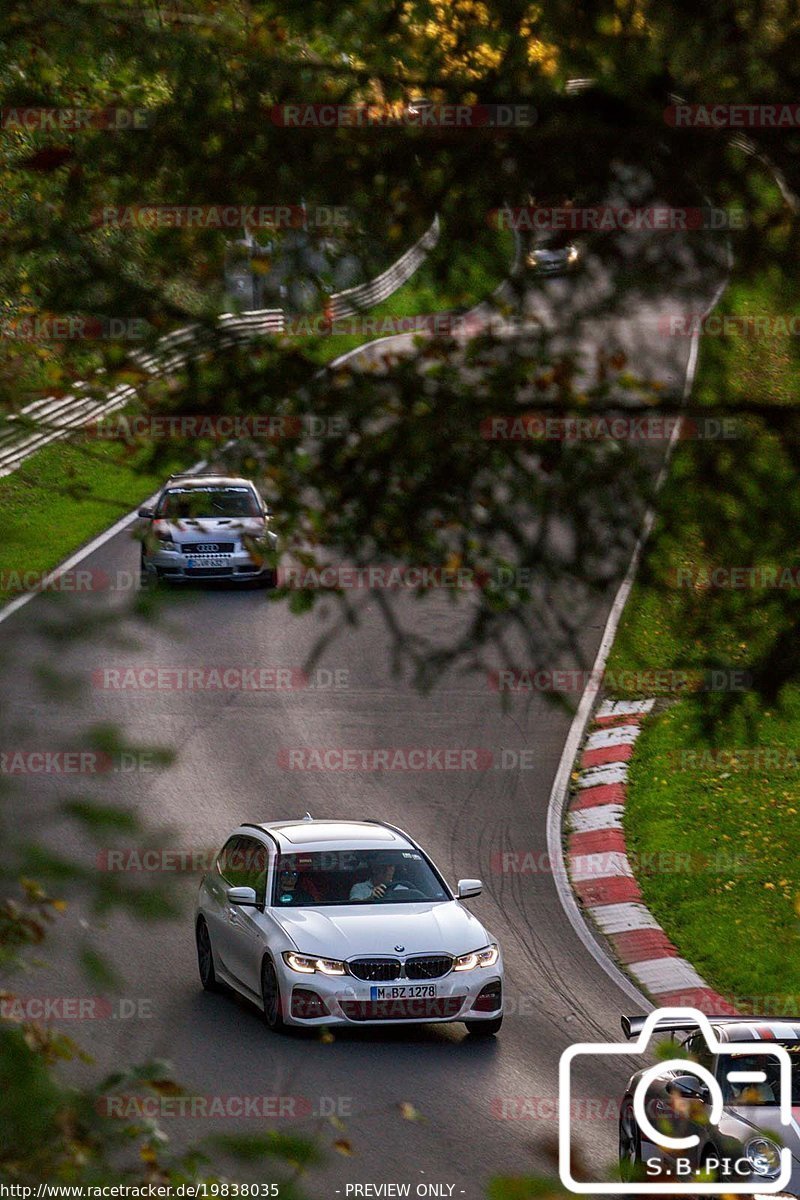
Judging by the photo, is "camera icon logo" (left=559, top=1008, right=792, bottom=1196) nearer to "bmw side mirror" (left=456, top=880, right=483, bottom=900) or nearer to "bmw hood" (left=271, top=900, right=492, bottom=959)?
"bmw hood" (left=271, top=900, right=492, bottom=959)

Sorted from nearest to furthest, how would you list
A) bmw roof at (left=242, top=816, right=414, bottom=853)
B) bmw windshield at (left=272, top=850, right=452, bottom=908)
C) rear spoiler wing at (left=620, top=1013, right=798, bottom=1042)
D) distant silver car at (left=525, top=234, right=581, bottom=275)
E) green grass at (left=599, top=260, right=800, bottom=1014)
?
distant silver car at (left=525, top=234, right=581, bottom=275) → green grass at (left=599, top=260, right=800, bottom=1014) → rear spoiler wing at (left=620, top=1013, right=798, bottom=1042) → bmw windshield at (left=272, top=850, right=452, bottom=908) → bmw roof at (left=242, top=816, right=414, bottom=853)

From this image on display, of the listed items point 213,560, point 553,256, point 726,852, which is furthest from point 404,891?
point 213,560

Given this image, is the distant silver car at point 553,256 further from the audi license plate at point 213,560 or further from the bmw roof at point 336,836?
the audi license plate at point 213,560

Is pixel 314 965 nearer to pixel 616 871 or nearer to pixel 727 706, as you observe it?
pixel 616 871

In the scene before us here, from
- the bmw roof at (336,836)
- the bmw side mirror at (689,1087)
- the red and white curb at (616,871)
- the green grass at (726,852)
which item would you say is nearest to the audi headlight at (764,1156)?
the bmw side mirror at (689,1087)

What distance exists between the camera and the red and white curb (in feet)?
47.4

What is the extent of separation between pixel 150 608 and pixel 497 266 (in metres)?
2.91

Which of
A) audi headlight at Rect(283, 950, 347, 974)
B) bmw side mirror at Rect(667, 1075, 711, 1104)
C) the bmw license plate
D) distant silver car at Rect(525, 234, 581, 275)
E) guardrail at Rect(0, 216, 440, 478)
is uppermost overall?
distant silver car at Rect(525, 234, 581, 275)

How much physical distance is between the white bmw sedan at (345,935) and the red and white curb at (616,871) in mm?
2204

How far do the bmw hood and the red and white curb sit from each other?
2171 millimetres

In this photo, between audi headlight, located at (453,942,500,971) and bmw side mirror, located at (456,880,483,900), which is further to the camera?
bmw side mirror, located at (456,880,483,900)

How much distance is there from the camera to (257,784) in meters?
18.8

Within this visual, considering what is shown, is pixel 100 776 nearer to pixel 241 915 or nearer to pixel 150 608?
pixel 150 608

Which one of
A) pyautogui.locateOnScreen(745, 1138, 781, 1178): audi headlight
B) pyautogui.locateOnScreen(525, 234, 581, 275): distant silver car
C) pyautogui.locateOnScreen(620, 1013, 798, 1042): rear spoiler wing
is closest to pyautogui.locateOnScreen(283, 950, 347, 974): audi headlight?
pyautogui.locateOnScreen(620, 1013, 798, 1042): rear spoiler wing
